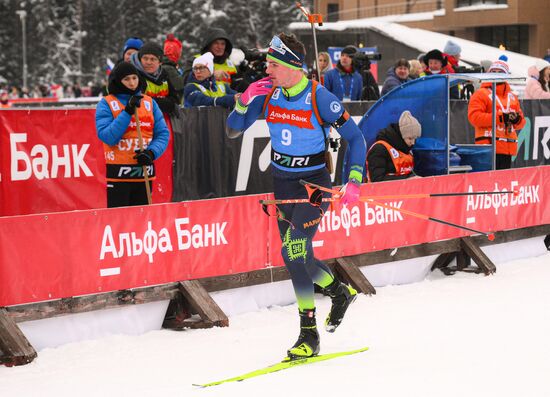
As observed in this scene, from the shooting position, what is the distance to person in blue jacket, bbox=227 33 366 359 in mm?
6648

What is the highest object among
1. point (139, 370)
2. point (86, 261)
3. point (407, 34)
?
point (407, 34)

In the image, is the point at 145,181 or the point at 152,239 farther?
the point at 145,181

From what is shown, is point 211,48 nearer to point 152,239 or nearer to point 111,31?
point 152,239

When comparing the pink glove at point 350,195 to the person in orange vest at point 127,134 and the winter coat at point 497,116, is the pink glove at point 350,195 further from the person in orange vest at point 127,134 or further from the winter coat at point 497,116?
the winter coat at point 497,116

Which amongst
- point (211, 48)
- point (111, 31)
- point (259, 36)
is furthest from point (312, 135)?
point (111, 31)

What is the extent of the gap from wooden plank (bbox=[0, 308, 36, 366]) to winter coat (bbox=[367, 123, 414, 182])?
16.1ft

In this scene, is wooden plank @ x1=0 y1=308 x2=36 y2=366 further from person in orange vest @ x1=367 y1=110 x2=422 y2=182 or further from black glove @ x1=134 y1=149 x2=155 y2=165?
person in orange vest @ x1=367 y1=110 x2=422 y2=182

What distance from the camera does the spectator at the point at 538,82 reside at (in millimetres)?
15219

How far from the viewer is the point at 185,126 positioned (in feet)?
34.7

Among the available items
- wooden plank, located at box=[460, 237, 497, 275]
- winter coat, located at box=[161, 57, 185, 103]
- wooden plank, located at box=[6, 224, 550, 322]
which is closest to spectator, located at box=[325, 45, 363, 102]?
winter coat, located at box=[161, 57, 185, 103]

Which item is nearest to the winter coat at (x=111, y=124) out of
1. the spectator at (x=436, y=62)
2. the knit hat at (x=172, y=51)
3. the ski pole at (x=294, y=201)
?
the ski pole at (x=294, y=201)

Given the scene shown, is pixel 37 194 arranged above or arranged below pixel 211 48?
below

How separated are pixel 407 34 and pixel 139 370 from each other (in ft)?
125

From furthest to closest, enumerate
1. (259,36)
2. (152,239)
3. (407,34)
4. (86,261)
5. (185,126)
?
1. (259,36)
2. (407,34)
3. (185,126)
4. (152,239)
5. (86,261)
